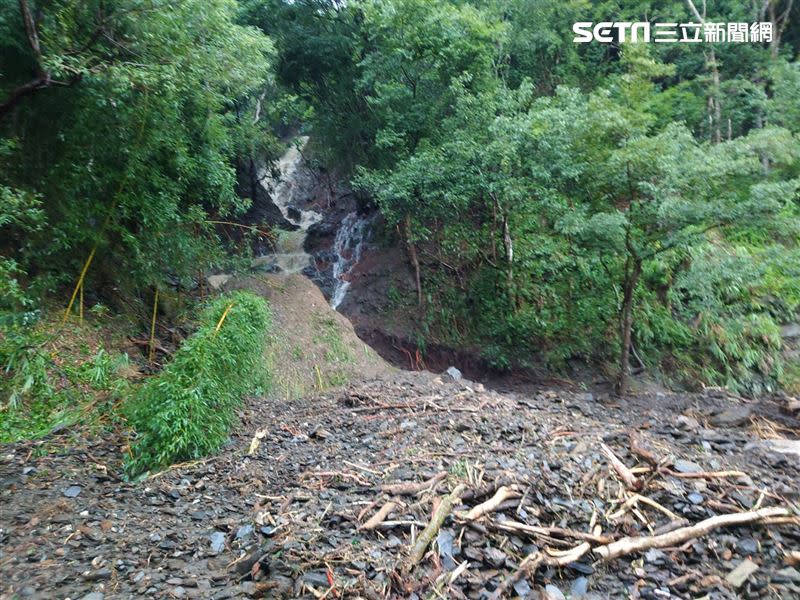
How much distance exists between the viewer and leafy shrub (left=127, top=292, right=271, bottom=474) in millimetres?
4691

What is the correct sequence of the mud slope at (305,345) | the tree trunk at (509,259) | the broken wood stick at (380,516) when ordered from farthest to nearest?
the tree trunk at (509,259) → the mud slope at (305,345) → the broken wood stick at (380,516)

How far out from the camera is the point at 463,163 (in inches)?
385

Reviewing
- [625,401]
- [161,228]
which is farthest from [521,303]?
[161,228]

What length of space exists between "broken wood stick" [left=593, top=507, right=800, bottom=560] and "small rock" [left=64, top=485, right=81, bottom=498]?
374 centimetres

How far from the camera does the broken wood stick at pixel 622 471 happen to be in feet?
12.6

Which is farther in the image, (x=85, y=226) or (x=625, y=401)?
(x=625, y=401)

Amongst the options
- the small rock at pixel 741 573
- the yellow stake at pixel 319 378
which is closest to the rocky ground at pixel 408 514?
the small rock at pixel 741 573

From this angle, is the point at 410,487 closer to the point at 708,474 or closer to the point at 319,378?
the point at 708,474

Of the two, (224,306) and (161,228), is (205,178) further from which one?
(224,306)

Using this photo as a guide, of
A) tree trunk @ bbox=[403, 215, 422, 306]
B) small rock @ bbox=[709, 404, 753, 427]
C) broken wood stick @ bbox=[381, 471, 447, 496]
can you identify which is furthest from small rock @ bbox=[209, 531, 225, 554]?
tree trunk @ bbox=[403, 215, 422, 306]

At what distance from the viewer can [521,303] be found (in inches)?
444

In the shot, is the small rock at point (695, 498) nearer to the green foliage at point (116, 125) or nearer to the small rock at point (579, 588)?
the small rock at point (579, 588)

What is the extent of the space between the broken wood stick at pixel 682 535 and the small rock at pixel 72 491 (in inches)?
147

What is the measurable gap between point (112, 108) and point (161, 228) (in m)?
1.81
